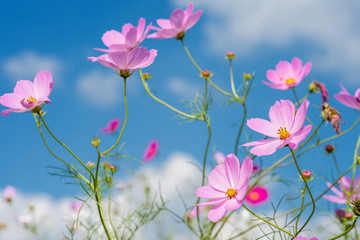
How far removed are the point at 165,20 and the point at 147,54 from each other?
404 millimetres

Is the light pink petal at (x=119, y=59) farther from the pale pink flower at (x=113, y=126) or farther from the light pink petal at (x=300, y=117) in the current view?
the pale pink flower at (x=113, y=126)

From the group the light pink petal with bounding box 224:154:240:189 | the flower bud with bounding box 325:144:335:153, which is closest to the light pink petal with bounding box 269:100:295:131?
the light pink petal with bounding box 224:154:240:189

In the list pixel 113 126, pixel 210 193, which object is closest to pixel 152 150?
pixel 113 126

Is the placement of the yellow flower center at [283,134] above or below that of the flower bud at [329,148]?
below

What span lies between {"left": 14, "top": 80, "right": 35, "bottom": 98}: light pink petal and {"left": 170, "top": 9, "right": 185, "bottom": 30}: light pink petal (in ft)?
1.53

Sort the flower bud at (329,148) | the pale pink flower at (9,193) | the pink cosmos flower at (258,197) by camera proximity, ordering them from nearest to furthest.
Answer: the flower bud at (329,148)
the pink cosmos flower at (258,197)
the pale pink flower at (9,193)

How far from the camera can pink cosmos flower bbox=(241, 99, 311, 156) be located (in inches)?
29.5

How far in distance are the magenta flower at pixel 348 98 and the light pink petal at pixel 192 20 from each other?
0.46m

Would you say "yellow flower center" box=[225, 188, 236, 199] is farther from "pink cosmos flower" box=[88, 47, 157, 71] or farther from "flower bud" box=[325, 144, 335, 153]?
"flower bud" box=[325, 144, 335, 153]

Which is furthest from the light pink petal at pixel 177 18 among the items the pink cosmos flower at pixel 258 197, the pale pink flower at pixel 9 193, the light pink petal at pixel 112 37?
the pale pink flower at pixel 9 193

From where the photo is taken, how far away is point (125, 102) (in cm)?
88

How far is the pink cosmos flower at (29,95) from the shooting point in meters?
0.87

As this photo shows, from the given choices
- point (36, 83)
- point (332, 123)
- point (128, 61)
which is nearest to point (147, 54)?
point (128, 61)

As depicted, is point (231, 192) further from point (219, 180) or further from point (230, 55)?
point (230, 55)
